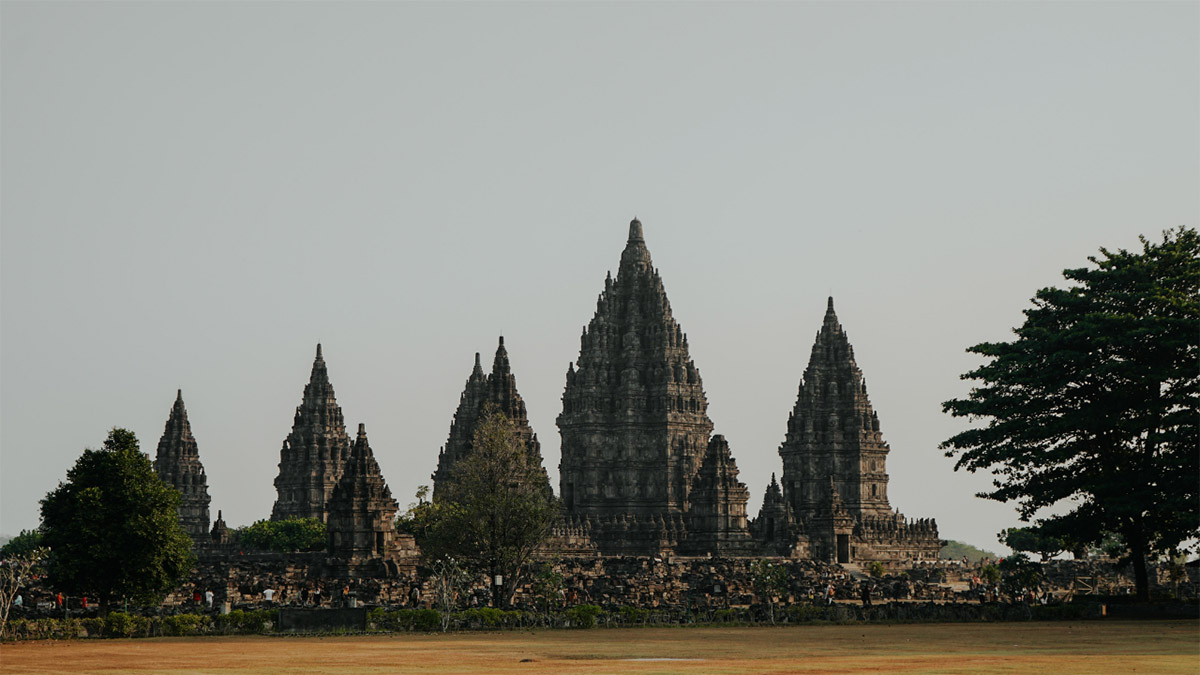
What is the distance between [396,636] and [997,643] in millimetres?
19460

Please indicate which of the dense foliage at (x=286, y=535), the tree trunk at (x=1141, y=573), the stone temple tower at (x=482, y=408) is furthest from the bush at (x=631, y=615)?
the dense foliage at (x=286, y=535)

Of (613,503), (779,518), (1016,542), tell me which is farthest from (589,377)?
(1016,542)

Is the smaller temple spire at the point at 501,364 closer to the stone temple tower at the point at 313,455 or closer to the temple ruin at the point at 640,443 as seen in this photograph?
the temple ruin at the point at 640,443

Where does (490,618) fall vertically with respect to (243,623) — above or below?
above

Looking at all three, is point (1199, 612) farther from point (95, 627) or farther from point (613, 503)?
point (613, 503)

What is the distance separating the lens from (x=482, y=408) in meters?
136

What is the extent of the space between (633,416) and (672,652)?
111 meters

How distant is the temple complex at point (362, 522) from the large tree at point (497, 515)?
68.2ft

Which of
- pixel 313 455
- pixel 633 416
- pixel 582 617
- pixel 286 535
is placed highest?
pixel 633 416

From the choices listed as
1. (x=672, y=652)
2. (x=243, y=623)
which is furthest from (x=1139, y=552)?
(x=243, y=623)

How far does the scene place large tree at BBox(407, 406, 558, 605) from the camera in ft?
233

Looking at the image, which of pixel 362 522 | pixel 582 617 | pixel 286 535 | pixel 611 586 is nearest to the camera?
pixel 582 617

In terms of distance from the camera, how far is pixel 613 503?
15088 cm

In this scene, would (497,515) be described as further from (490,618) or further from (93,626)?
(93,626)
